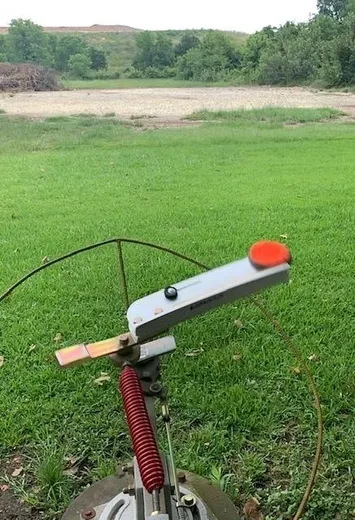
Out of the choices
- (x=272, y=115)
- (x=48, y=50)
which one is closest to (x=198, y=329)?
(x=272, y=115)

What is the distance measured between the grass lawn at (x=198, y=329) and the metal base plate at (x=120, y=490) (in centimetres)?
8

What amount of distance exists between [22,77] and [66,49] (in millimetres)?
1088

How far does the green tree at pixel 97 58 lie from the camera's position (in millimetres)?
12320

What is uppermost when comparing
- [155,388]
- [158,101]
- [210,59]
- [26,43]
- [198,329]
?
[26,43]

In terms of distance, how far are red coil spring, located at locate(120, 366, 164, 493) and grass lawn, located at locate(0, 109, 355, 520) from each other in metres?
0.72

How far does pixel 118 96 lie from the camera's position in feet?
35.7

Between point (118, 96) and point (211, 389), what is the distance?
31.7 feet

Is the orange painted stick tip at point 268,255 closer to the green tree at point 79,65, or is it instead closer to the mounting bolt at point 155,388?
the mounting bolt at point 155,388

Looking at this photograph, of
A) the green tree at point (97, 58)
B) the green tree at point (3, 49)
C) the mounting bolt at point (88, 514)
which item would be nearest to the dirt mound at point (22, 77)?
the green tree at point (3, 49)

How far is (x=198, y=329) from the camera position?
2.27 m

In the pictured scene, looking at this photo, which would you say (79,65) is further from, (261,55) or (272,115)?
(272,115)

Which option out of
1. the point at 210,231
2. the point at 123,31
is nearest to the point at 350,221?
the point at 210,231

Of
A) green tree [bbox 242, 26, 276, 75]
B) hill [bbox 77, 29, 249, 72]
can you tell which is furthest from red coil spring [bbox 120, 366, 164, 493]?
green tree [bbox 242, 26, 276, 75]

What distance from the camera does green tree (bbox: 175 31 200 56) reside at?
13.2m
